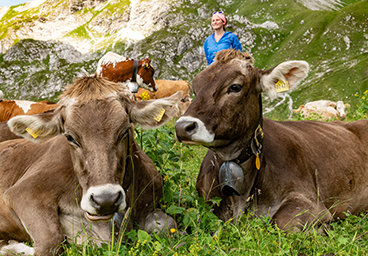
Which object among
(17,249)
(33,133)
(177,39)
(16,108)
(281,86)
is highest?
(33,133)

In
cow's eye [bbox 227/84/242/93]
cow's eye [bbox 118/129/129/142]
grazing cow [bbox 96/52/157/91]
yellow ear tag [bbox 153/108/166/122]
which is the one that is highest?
cow's eye [bbox 118/129/129/142]

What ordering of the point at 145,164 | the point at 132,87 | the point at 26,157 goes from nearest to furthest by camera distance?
1. the point at 145,164
2. the point at 26,157
3. the point at 132,87

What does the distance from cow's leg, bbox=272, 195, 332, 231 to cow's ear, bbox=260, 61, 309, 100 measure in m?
1.39

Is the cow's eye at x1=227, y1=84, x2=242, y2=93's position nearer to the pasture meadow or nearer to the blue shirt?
the pasture meadow

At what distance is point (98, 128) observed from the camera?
303 cm

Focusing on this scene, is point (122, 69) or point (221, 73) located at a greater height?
point (221, 73)

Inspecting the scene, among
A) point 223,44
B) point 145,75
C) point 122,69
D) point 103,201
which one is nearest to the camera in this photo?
point 103,201

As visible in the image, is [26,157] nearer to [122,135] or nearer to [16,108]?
[122,135]

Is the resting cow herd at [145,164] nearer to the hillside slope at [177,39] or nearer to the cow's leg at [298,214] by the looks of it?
the cow's leg at [298,214]

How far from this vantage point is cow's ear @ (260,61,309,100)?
393 centimetres

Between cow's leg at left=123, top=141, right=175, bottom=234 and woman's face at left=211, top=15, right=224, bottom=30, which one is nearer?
cow's leg at left=123, top=141, right=175, bottom=234

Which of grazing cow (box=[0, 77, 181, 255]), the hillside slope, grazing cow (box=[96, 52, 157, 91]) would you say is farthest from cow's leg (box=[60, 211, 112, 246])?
the hillside slope

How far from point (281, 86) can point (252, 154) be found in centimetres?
97

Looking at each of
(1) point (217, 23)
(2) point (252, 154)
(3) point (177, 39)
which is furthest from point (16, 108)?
(3) point (177, 39)
